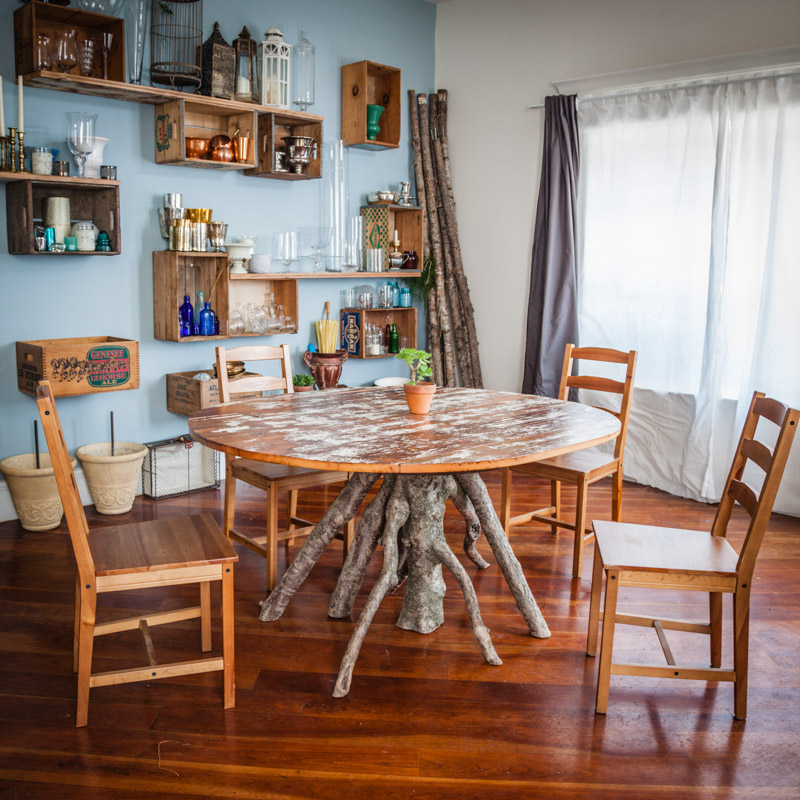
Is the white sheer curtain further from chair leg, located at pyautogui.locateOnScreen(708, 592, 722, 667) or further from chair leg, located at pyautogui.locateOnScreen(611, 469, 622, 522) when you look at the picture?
Result: chair leg, located at pyautogui.locateOnScreen(708, 592, 722, 667)

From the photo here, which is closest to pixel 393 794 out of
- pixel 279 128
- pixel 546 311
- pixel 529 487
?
pixel 529 487

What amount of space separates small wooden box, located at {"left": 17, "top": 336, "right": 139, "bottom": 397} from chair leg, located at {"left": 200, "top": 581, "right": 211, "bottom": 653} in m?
1.52

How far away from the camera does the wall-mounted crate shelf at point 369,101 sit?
5027 mm

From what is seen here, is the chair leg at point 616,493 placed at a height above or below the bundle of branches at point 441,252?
below

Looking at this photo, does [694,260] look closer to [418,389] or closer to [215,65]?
[418,389]

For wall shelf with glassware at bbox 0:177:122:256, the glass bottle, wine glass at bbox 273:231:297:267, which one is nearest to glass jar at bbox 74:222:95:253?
wall shelf with glassware at bbox 0:177:122:256

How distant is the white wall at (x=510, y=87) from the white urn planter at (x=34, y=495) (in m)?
3.05

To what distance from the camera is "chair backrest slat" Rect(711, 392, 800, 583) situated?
83.0 inches

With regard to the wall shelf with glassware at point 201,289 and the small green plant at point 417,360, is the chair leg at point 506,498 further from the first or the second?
the wall shelf with glassware at point 201,289

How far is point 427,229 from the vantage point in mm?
5641

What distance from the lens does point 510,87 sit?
5.31 meters

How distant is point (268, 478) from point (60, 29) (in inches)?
94.0

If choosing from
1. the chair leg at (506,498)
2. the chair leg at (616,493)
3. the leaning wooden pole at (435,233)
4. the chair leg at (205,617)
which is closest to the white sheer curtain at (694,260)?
the leaning wooden pole at (435,233)

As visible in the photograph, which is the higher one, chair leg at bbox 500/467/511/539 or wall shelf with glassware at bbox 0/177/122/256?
wall shelf with glassware at bbox 0/177/122/256
